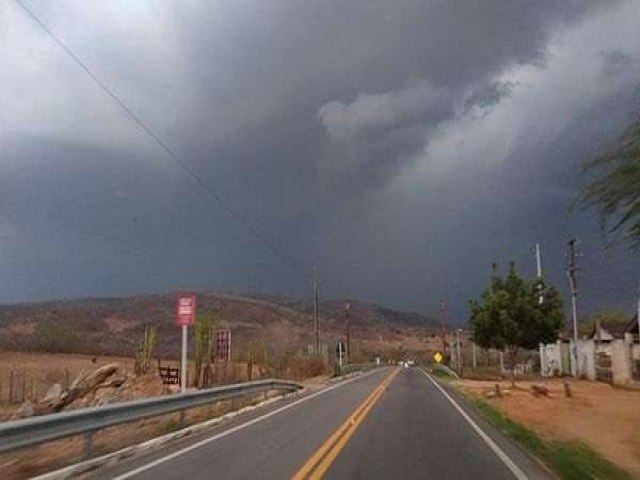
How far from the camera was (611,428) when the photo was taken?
26.3 meters

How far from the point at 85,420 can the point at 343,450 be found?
4.51 metres

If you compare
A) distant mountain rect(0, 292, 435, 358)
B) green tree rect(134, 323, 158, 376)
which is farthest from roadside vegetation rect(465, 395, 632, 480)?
distant mountain rect(0, 292, 435, 358)

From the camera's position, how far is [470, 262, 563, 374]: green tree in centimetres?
6325

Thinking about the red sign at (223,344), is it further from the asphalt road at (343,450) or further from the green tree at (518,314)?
the green tree at (518,314)

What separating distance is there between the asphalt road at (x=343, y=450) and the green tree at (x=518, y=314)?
38958 millimetres

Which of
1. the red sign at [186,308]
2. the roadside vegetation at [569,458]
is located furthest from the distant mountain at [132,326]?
the roadside vegetation at [569,458]

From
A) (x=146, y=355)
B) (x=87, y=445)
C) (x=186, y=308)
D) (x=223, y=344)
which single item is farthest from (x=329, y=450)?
(x=223, y=344)

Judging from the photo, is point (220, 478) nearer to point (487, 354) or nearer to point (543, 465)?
point (543, 465)

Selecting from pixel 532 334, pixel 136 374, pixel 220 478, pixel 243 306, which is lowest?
pixel 220 478

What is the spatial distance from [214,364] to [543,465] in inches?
1196

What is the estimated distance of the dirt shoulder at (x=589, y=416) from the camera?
69.9ft

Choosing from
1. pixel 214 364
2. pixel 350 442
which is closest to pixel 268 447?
pixel 350 442

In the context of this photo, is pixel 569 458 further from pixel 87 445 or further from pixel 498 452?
pixel 87 445

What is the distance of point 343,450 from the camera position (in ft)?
51.4
